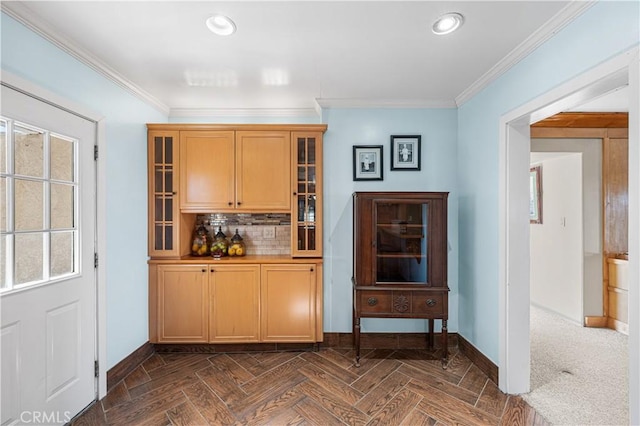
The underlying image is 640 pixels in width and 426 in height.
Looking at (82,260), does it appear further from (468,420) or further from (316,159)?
(468,420)

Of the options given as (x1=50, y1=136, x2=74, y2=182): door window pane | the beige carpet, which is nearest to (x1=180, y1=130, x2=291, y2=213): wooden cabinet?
(x1=50, y1=136, x2=74, y2=182): door window pane

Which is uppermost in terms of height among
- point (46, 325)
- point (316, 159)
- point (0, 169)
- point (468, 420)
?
point (316, 159)

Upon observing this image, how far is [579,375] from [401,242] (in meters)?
1.78

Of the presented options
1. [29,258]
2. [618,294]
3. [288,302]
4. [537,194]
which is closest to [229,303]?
[288,302]

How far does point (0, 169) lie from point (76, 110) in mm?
611

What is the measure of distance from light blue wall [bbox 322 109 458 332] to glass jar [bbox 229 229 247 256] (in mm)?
883

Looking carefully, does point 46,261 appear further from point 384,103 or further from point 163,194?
point 384,103

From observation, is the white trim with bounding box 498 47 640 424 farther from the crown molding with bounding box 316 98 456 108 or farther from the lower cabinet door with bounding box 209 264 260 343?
the lower cabinet door with bounding box 209 264 260 343

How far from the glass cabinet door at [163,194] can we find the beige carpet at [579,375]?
3274 millimetres

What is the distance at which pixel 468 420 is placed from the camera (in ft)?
6.34

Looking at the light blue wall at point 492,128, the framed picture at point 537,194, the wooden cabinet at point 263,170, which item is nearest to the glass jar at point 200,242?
the wooden cabinet at point 263,170

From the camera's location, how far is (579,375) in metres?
2.41

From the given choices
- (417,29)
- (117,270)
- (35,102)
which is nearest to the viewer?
(35,102)

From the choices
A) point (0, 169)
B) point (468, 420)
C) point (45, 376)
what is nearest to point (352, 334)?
point (468, 420)
